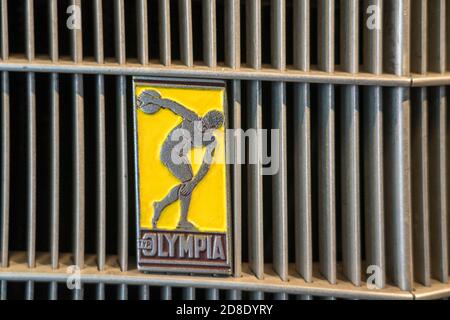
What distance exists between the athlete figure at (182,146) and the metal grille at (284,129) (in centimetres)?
6

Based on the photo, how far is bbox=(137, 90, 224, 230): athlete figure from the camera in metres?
1.88

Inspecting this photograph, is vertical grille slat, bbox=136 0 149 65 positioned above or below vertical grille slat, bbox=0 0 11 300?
above

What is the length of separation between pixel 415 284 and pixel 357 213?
0.25 m

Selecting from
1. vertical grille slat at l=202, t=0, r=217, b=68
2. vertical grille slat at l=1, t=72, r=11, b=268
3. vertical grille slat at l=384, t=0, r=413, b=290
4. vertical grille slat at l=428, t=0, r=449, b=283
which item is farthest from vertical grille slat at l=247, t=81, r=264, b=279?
vertical grille slat at l=1, t=72, r=11, b=268

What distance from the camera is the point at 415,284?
1935mm

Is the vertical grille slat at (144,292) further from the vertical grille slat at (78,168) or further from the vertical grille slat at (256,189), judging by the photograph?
the vertical grille slat at (256,189)

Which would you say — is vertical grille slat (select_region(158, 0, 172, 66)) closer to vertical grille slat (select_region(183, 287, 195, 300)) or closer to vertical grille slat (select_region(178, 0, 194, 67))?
vertical grille slat (select_region(178, 0, 194, 67))

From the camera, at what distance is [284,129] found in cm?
188

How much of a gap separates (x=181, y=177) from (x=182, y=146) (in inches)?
3.1

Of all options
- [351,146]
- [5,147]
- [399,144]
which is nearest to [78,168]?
[5,147]

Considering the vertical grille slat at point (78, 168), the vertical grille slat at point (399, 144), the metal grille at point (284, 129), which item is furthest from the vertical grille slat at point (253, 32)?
the vertical grille slat at point (78, 168)

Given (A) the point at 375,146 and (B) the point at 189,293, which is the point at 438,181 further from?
(B) the point at 189,293

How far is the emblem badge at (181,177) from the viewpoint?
1.88 meters

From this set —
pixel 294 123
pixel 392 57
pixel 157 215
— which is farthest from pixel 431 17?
pixel 157 215
